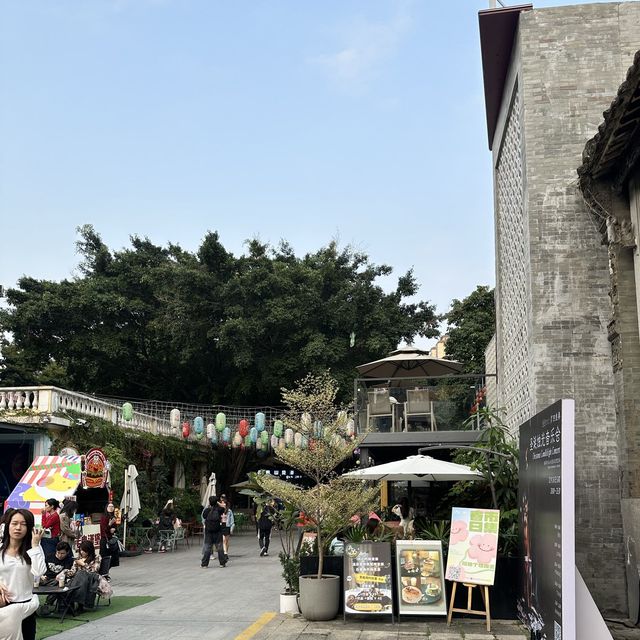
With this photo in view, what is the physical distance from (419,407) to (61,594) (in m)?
9.06

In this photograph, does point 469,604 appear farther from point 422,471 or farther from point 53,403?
point 53,403

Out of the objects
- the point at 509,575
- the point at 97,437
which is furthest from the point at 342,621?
the point at 97,437

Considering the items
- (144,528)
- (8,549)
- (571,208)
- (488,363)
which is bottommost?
(144,528)

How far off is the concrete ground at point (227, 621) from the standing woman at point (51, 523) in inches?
54.4

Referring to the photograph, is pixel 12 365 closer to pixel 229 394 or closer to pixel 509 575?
pixel 229 394

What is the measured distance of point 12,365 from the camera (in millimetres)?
38094

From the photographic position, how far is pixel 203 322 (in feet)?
114

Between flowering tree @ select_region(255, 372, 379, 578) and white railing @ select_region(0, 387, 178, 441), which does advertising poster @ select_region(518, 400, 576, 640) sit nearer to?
flowering tree @ select_region(255, 372, 379, 578)

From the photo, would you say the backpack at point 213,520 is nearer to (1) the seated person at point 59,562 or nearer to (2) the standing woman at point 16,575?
(1) the seated person at point 59,562

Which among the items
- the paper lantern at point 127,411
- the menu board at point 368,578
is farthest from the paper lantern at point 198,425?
the menu board at point 368,578

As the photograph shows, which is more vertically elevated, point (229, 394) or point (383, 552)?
point (229, 394)

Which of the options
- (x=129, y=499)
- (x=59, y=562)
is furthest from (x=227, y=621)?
(x=129, y=499)

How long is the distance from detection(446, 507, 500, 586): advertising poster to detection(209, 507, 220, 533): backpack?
8485 millimetres

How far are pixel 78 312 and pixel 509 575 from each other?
2915 cm
